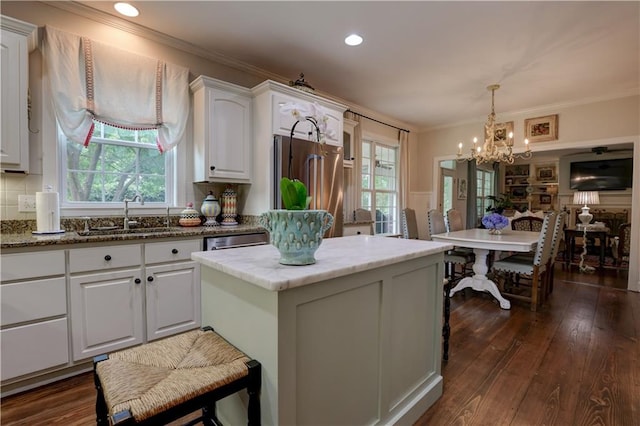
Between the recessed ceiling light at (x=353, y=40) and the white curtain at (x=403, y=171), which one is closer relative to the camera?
the recessed ceiling light at (x=353, y=40)

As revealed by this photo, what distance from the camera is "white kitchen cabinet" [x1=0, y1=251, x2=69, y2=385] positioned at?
1.70 metres

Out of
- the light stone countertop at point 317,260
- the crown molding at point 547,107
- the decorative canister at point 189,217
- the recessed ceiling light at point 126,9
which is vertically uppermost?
the recessed ceiling light at point 126,9

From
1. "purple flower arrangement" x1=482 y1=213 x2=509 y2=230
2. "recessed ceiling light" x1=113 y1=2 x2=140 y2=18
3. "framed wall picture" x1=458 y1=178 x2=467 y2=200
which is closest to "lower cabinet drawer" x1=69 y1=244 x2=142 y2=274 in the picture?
"recessed ceiling light" x1=113 y1=2 x2=140 y2=18

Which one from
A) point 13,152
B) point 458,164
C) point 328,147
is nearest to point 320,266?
point 13,152

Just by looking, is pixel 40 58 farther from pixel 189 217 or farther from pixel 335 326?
pixel 335 326

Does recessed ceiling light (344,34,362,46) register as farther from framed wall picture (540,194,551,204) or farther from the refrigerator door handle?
framed wall picture (540,194,551,204)

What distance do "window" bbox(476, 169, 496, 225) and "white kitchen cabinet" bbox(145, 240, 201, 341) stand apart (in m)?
7.21

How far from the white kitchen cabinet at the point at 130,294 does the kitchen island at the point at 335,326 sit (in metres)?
1.03

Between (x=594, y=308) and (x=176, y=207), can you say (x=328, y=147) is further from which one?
(x=594, y=308)

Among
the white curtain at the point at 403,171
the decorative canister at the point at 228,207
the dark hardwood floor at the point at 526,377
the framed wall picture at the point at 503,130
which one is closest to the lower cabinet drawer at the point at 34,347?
the dark hardwood floor at the point at 526,377

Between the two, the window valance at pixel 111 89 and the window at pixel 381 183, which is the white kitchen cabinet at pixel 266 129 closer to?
the window valance at pixel 111 89

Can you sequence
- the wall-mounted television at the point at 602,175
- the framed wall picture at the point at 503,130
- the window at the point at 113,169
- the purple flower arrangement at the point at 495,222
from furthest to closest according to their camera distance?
the wall-mounted television at the point at 602,175
the framed wall picture at the point at 503,130
the purple flower arrangement at the point at 495,222
the window at the point at 113,169

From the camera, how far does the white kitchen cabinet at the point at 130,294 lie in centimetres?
194

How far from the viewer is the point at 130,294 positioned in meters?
2.11
